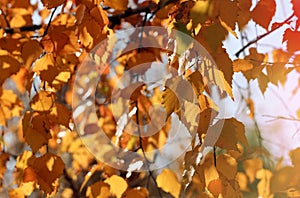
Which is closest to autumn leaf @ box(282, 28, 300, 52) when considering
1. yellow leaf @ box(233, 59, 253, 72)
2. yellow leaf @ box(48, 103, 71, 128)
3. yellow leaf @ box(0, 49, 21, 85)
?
yellow leaf @ box(233, 59, 253, 72)

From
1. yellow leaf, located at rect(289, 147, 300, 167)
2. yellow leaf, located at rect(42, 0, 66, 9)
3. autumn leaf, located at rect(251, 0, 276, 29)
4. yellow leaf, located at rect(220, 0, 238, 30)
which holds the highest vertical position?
yellow leaf, located at rect(220, 0, 238, 30)

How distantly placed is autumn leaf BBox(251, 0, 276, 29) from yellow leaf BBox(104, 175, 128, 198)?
39cm

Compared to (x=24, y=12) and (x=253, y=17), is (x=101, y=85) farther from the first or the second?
(x=253, y=17)

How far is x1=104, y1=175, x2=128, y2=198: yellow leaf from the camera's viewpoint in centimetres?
103

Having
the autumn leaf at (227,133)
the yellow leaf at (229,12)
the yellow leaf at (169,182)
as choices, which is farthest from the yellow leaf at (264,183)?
the yellow leaf at (229,12)

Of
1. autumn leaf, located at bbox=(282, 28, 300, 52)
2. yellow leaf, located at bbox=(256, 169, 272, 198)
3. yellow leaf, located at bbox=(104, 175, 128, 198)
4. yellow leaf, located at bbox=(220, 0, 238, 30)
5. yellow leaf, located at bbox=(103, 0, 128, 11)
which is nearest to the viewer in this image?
yellow leaf, located at bbox=(220, 0, 238, 30)

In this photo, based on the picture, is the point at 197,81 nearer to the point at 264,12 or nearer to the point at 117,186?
the point at 264,12

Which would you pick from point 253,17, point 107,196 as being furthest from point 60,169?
point 253,17

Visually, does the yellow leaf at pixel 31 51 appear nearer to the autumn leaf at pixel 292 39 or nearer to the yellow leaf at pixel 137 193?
the yellow leaf at pixel 137 193

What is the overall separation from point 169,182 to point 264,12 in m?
0.42

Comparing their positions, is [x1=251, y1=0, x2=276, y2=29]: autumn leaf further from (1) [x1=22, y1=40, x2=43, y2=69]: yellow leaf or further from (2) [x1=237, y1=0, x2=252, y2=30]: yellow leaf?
(1) [x1=22, y1=40, x2=43, y2=69]: yellow leaf

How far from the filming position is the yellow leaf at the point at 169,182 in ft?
3.59

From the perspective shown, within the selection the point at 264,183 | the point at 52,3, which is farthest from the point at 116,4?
the point at 264,183

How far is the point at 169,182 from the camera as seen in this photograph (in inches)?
43.3
